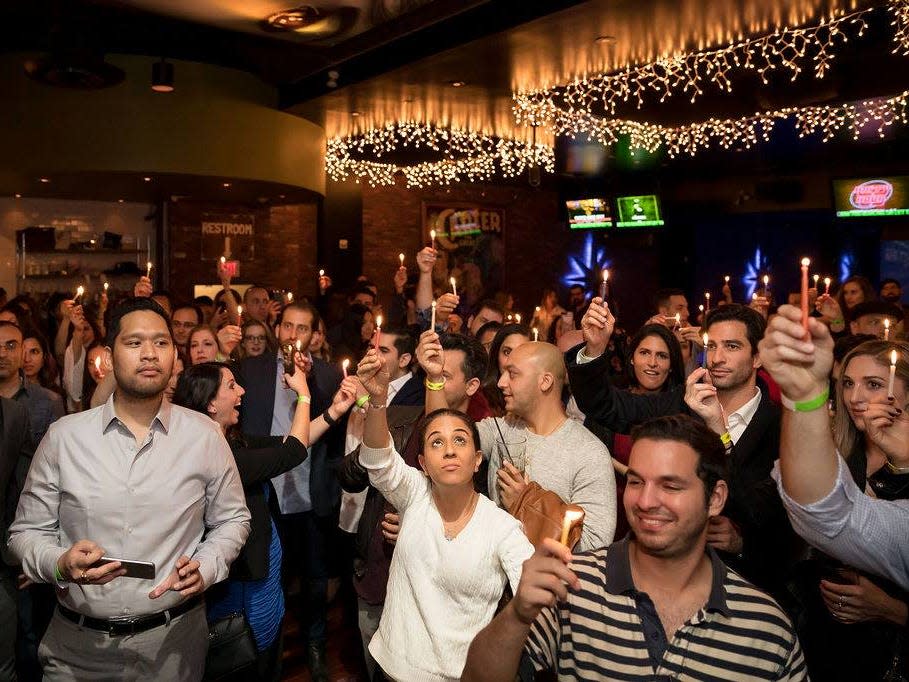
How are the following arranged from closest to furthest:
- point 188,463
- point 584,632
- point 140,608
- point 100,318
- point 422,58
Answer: point 584,632 < point 140,608 < point 188,463 < point 100,318 < point 422,58

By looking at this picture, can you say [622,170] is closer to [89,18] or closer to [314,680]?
[89,18]

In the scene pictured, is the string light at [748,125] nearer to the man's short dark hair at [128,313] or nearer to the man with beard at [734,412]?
the man with beard at [734,412]

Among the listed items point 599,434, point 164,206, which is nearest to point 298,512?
point 599,434

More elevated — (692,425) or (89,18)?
(89,18)

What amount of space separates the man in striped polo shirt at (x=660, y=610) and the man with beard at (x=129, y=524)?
3.50ft

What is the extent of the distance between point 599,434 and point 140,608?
2.20 meters

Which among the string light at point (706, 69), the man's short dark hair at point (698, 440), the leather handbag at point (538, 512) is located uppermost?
the string light at point (706, 69)

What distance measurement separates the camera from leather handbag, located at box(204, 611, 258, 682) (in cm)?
281

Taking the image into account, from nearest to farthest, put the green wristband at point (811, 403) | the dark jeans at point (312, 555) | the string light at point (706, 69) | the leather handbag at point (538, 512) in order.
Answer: the green wristband at point (811, 403) < the leather handbag at point (538, 512) < the dark jeans at point (312, 555) < the string light at point (706, 69)

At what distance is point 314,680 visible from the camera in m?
3.91

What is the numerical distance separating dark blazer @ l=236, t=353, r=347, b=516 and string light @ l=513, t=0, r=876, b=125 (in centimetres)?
404

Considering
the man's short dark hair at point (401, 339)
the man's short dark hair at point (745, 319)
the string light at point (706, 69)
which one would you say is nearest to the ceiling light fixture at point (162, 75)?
the string light at point (706, 69)

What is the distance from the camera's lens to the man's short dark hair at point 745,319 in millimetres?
3377

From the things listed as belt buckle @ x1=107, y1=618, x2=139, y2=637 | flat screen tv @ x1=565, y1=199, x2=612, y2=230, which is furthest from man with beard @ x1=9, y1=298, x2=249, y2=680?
flat screen tv @ x1=565, y1=199, x2=612, y2=230
